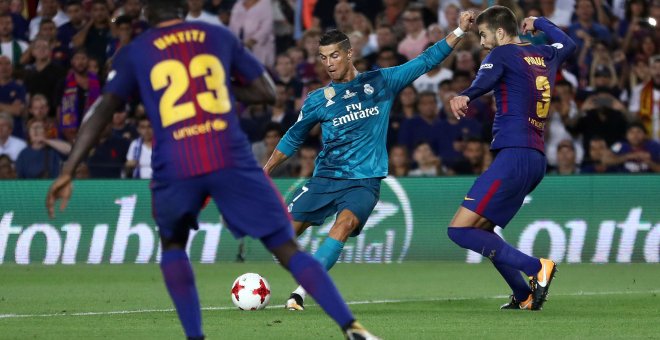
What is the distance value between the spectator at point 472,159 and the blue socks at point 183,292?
10.6 meters

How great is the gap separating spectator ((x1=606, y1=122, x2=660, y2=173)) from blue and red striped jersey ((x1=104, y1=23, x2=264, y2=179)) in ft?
35.7

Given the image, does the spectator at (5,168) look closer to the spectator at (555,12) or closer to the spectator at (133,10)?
the spectator at (133,10)

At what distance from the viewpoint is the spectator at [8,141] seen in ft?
60.5

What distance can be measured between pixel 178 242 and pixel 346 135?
12.3 feet

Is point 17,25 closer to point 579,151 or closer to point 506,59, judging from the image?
point 579,151

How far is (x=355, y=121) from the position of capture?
10477mm

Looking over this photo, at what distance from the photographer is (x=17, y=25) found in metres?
20.8

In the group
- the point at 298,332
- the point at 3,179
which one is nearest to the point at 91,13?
the point at 3,179

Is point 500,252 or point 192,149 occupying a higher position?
point 192,149

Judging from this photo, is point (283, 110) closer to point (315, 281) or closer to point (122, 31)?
point (122, 31)

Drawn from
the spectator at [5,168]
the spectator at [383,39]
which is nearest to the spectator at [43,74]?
the spectator at [5,168]

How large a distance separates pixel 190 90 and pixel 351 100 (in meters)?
3.99

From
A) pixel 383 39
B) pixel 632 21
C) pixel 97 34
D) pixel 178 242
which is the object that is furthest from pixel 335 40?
pixel 97 34

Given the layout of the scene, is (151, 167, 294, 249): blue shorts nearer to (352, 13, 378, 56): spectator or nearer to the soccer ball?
the soccer ball
